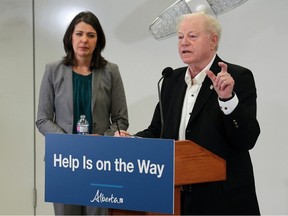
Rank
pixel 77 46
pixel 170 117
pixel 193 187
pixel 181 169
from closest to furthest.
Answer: pixel 181 169, pixel 193 187, pixel 170 117, pixel 77 46

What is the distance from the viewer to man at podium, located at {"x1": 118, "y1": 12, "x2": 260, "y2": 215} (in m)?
1.45

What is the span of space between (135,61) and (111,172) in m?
2.01

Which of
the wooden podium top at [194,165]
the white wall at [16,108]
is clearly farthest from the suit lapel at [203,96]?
the white wall at [16,108]

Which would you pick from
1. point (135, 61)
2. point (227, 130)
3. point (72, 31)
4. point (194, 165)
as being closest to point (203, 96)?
point (227, 130)

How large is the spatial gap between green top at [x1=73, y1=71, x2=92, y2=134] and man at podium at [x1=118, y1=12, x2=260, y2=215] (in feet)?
1.59

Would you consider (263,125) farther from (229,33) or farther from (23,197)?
(23,197)

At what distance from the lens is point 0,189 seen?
3.52m

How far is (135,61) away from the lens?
3.22 meters

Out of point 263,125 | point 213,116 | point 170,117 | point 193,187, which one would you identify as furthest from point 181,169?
point 263,125

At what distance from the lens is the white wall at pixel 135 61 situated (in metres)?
2.97

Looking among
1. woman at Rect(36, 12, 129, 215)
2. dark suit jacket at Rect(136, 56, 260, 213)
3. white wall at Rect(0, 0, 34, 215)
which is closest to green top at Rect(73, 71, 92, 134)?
woman at Rect(36, 12, 129, 215)

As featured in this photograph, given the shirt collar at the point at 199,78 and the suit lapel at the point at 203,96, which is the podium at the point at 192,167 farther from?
the shirt collar at the point at 199,78

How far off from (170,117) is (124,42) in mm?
1625

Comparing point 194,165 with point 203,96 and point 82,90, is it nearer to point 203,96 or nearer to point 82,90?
point 203,96
